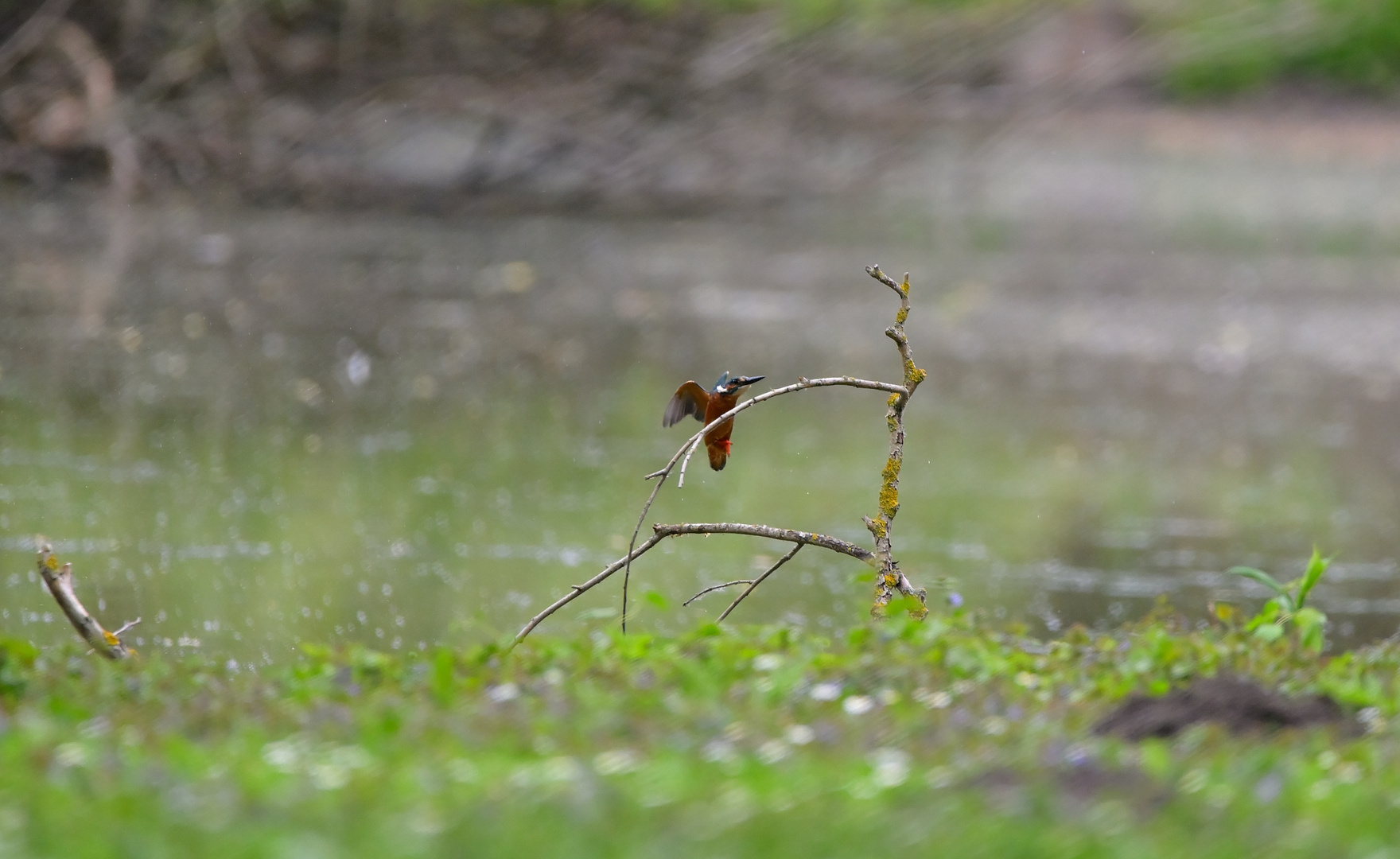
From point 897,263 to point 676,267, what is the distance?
8.61ft

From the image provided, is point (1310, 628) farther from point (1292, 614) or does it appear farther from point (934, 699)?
point (934, 699)

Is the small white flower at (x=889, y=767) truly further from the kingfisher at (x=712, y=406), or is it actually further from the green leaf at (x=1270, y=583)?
the kingfisher at (x=712, y=406)

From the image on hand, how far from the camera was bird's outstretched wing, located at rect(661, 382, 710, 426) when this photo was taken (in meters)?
6.18

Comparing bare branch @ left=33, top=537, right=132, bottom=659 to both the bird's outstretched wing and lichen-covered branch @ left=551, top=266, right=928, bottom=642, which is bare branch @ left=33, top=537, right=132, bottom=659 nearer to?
lichen-covered branch @ left=551, top=266, right=928, bottom=642

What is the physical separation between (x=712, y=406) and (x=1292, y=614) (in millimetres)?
2014

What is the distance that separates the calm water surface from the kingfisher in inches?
32.1

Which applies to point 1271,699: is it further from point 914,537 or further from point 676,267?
point 676,267

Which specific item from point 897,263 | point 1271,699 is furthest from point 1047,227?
point 1271,699

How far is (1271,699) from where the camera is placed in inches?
166

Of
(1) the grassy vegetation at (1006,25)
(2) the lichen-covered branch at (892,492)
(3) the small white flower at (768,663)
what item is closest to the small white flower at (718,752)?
(3) the small white flower at (768,663)

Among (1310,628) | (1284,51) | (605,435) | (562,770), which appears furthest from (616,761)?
(1284,51)

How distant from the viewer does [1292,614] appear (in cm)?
527

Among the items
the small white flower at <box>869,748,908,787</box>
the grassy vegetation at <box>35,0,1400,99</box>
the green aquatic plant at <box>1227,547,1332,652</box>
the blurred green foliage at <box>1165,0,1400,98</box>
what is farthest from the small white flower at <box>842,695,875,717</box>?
the blurred green foliage at <box>1165,0,1400,98</box>

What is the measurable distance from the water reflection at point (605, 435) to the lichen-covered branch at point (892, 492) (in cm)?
125
